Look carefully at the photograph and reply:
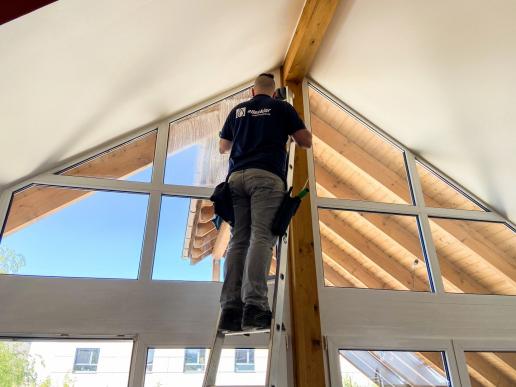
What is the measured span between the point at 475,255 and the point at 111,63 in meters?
3.18

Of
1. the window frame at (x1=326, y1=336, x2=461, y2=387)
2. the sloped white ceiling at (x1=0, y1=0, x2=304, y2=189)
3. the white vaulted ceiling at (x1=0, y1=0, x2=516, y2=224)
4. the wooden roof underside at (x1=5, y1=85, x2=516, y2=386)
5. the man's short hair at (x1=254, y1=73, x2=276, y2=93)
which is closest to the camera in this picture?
the sloped white ceiling at (x1=0, y1=0, x2=304, y2=189)

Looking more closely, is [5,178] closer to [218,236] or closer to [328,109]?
[218,236]

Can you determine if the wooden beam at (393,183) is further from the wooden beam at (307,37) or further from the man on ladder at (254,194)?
the man on ladder at (254,194)

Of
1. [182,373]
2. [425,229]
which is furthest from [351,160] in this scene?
[182,373]

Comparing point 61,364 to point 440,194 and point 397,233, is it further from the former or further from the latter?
point 440,194

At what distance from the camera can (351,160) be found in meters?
3.54

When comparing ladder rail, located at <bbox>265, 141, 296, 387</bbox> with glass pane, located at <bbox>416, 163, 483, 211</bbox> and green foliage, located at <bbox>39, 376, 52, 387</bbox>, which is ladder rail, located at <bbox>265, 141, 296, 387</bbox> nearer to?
green foliage, located at <bbox>39, 376, 52, 387</bbox>

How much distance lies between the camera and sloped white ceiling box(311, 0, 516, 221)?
8.30ft

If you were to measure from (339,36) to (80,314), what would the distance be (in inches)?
112

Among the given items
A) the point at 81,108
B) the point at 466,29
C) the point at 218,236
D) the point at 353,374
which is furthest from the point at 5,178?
the point at 466,29

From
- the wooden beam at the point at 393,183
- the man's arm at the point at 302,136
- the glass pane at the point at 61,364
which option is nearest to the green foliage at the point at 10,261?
the glass pane at the point at 61,364

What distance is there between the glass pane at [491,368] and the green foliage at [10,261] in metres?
3.12

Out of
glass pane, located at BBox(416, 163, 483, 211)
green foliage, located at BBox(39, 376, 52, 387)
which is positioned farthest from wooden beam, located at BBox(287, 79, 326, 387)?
green foliage, located at BBox(39, 376, 52, 387)

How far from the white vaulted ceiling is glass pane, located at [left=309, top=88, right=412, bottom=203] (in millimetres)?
157
